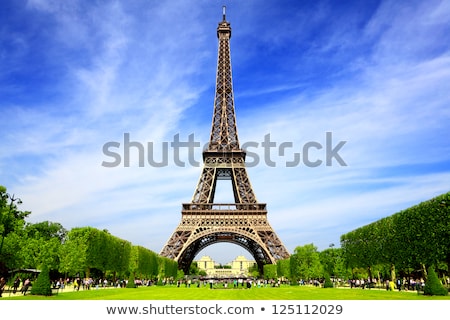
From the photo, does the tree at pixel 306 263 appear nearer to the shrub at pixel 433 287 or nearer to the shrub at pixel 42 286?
the shrub at pixel 433 287

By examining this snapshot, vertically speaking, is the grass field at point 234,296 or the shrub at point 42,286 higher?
the shrub at point 42,286

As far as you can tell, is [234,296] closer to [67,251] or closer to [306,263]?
[67,251]

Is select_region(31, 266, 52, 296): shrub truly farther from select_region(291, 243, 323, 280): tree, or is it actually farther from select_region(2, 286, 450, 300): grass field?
select_region(291, 243, 323, 280): tree

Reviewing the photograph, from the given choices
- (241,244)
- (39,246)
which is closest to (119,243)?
(39,246)

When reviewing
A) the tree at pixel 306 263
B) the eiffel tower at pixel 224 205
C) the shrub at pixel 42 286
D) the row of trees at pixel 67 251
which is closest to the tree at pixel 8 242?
the row of trees at pixel 67 251

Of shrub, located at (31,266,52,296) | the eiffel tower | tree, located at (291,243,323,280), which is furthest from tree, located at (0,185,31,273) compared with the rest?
tree, located at (291,243,323,280)

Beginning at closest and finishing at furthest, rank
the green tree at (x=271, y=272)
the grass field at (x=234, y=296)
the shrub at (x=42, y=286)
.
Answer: the grass field at (x=234, y=296) < the shrub at (x=42, y=286) < the green tree at (x=271, y=272)
